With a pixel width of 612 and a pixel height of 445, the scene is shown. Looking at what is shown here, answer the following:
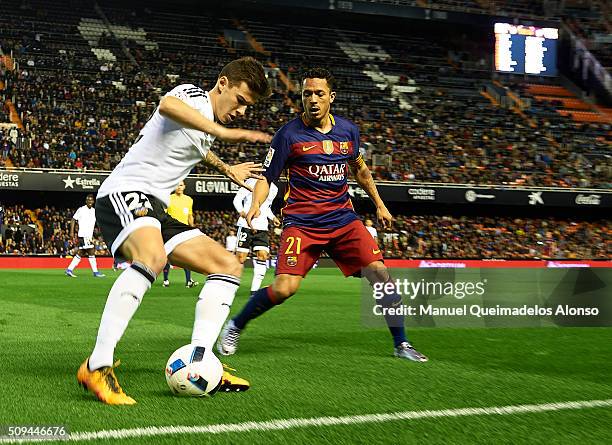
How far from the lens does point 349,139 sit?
696 cm

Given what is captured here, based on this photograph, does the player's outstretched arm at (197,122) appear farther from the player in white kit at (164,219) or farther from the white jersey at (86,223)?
the white jersey at (86,223)

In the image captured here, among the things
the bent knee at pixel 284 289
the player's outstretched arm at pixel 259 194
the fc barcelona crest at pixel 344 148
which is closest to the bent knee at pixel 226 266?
the player's outstretched arm at pixel 259 194

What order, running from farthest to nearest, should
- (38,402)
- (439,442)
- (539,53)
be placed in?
(539,53) → (38,402) → (439,442)

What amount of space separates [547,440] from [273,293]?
3319 millimetres

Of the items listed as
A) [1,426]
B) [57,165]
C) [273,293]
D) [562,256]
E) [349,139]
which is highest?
[349,139]

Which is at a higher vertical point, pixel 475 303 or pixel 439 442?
pixel 439 442

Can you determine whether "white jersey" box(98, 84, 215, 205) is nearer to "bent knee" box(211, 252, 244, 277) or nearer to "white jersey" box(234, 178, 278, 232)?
"bent knee" box(211, 252, 244, 277)

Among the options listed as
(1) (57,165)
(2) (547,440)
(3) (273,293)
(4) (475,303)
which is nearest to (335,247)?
(3) (273,293)

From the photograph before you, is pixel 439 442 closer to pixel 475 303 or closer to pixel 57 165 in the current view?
pixel 475 303

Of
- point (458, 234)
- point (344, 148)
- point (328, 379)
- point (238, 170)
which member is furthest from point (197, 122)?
point (458, 234)

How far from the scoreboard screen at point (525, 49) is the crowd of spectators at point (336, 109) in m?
3.58

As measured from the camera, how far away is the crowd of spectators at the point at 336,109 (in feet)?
111

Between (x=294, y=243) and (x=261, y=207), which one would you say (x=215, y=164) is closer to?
(x=294, y=243)

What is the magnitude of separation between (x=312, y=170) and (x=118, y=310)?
A: 107 inches
